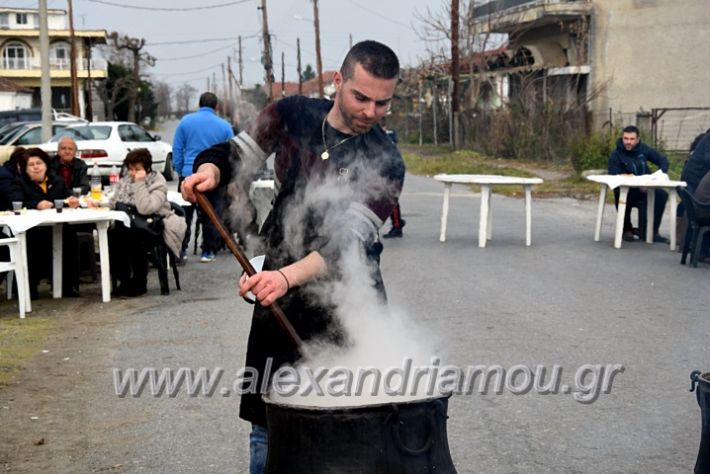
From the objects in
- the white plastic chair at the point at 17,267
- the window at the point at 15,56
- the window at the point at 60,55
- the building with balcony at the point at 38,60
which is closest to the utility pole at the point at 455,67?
the white plastic chair at the point at 17,267

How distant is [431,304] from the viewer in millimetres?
9312

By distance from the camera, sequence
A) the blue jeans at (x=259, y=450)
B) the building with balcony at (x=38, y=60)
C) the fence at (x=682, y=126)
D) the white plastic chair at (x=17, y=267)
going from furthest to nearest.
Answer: the building with balcony at (x=38, y=60), the fence at (x=682, y=126), the white plastic chair at (x=17, y=267), the blue jeans at (x=259, y=450)

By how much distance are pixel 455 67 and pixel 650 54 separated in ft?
22.4

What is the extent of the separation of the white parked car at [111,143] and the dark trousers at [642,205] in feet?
45.6

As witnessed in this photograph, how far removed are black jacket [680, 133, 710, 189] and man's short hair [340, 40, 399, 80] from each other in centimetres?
948

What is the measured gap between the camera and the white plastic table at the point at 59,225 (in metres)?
9.33

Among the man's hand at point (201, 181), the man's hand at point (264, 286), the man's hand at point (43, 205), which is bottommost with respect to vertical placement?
the man's hand at point (43, 205)

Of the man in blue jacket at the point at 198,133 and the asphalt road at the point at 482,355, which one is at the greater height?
the man in blue jacket at the point at 198,133

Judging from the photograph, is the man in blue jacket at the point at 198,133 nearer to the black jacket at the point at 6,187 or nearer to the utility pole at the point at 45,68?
the black jacket at the point at 6,187

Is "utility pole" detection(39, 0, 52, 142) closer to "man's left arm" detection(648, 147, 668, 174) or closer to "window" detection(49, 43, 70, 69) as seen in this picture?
"man's left arm" detection(648, 147, 668, 174)

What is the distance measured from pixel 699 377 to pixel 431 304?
5.16 meters

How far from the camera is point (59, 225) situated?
10164mm

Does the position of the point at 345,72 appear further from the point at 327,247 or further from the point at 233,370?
the point at 233,370

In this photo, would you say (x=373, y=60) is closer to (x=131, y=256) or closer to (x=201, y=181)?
(x=201, y=181)
